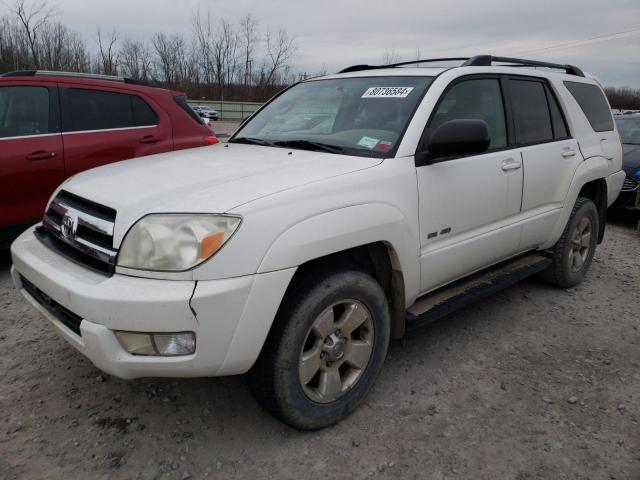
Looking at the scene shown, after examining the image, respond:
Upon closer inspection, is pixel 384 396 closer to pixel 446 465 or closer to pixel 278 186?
pixel 446 465

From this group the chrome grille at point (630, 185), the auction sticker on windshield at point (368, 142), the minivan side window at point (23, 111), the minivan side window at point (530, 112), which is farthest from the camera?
the chrome grille at point (630, 185)

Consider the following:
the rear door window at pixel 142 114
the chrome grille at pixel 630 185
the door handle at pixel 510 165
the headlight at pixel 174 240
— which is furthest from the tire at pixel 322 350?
the chrome grille at pixel 630 185

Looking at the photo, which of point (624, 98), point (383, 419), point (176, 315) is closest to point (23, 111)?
point (176, 315)

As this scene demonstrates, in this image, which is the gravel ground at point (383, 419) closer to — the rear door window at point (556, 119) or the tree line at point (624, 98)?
the rear door window at point (556, 119)

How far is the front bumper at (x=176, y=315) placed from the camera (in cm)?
191

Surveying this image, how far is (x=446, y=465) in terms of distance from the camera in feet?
7.38

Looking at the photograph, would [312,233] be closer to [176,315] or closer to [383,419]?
[176,315]

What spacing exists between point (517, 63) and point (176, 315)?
3.19 m

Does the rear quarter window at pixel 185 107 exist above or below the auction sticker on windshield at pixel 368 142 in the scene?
above

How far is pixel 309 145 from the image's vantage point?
288 cm

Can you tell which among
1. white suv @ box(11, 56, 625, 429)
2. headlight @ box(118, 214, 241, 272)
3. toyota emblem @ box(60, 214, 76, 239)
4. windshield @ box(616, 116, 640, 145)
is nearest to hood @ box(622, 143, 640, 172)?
windshield @ box(616, 116, 640, 145)

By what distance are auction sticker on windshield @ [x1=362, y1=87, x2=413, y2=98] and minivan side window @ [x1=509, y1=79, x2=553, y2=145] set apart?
3.21ft

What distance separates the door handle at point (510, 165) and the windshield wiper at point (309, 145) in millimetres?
1136

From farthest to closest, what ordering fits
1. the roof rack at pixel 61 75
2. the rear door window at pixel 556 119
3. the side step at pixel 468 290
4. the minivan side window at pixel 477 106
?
the roof rack at pixel 61 75
the rear door window at pixel 556 119
the minivan side window at pixel 477 106
the side step at pixel 468 290
